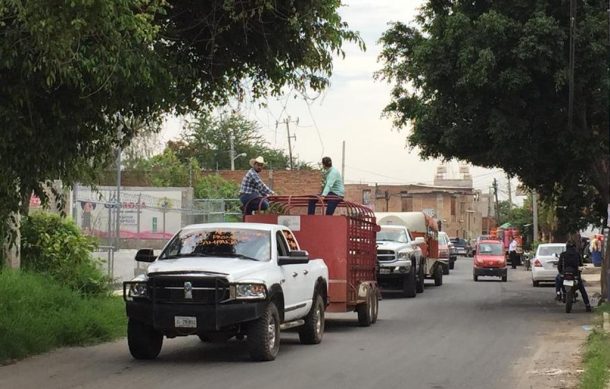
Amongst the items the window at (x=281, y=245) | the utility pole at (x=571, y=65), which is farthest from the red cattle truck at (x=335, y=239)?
the utility pole at (x=571, y=65)

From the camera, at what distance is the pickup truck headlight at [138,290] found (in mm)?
12398

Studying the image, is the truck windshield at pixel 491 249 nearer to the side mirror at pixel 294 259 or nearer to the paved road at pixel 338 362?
the paved road at pixel 338 362

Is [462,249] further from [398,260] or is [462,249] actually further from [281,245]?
[281,245]

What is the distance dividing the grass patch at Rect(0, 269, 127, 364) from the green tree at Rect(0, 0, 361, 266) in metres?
2.10

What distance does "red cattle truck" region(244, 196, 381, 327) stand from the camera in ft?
53.9

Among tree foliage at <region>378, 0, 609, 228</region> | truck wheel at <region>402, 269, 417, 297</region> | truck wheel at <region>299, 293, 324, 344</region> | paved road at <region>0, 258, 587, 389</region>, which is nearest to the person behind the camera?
paved road at <region>0, 258, 587, 389</region>

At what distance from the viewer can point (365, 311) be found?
59.5 feet

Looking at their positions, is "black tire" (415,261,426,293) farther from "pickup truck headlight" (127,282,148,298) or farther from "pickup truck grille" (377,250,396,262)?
"pickup truck headlight" (127,282,148,298)

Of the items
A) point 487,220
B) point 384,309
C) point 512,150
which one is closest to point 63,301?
point 384,309

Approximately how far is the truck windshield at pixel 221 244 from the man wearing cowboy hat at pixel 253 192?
3445mm

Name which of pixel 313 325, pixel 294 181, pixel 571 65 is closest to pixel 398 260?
pixel 571 65

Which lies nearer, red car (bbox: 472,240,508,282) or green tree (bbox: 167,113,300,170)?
red car (bbox: 472,240,508,282)

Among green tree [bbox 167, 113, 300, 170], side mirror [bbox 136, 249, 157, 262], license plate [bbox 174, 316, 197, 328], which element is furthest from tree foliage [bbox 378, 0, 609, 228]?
green tree [bbox 167, 113, 300, 170]

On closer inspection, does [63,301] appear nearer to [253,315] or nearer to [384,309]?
[253,315]
